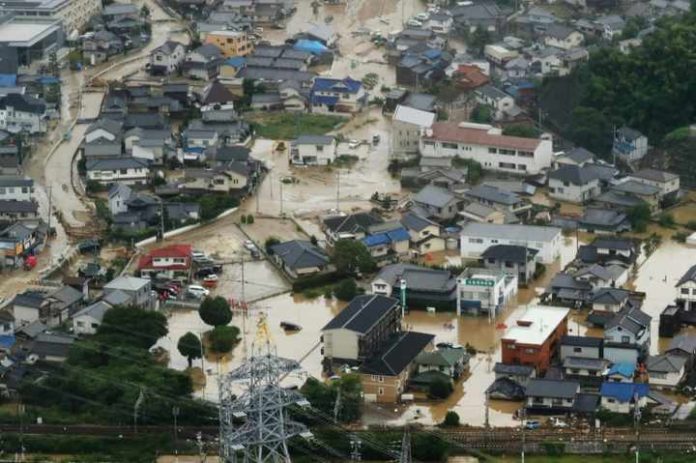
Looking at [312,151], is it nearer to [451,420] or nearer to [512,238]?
[512,238]

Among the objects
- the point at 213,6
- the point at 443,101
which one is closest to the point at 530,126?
the point at 443,101

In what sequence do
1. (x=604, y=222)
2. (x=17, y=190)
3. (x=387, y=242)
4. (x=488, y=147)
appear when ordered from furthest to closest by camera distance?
1. (x=488, y=147)
2. (x=17, y=190)
3. (x=604, y=222)
4. (x=387, y=242)

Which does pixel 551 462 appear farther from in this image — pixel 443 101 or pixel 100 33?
pixel 100 33

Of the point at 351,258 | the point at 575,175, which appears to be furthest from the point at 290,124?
the point at 351,258

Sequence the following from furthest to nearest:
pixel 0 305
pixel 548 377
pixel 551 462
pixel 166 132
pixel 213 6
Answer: pixel 213 6 < pixel 166 132 < pixel 0 305 < pixel 548 377 < pixel 551 462

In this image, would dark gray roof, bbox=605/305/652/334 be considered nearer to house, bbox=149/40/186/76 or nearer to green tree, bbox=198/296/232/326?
green tree, bbox=198/296/232/326

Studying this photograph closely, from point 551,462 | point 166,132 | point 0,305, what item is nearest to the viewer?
point 551,462
